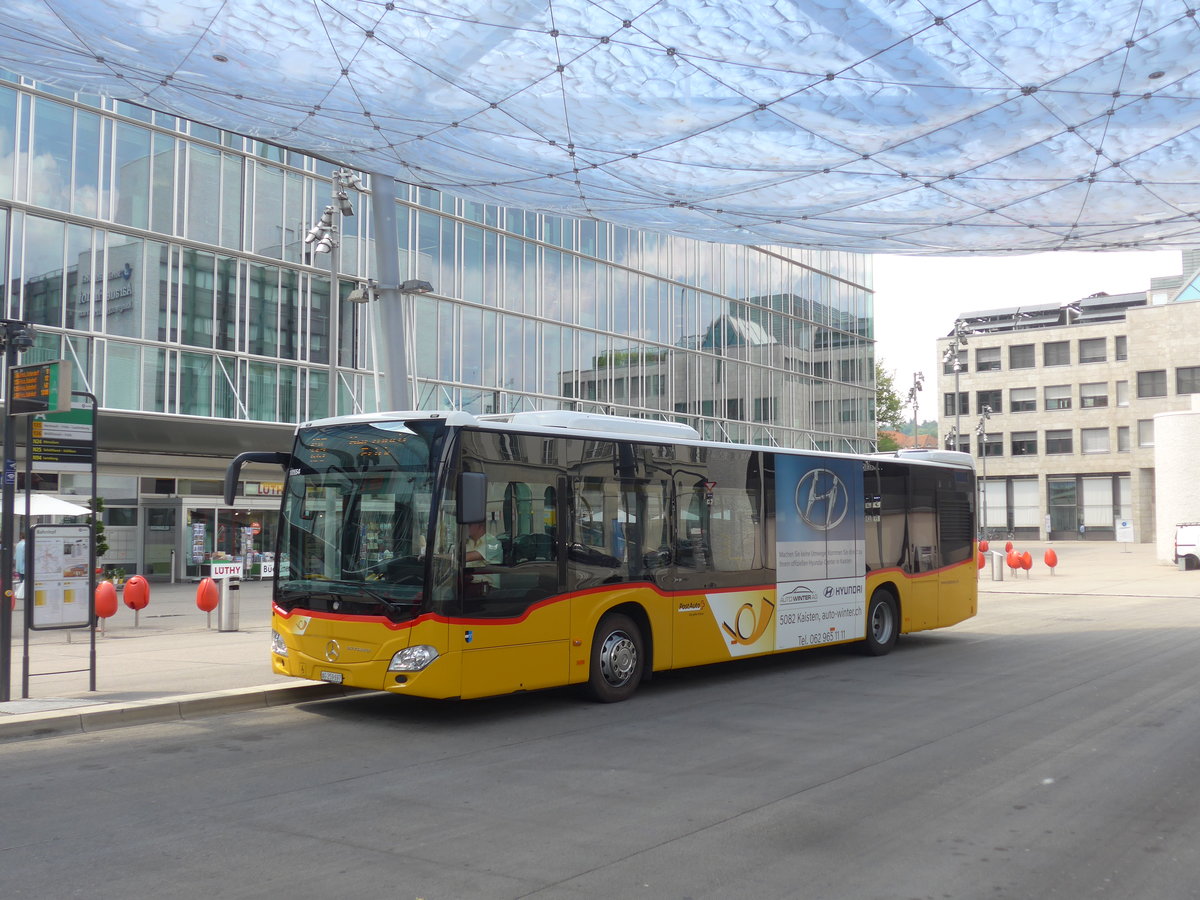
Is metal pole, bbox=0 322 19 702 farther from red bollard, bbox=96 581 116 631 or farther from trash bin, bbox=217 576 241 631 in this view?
trash bin, bbox=217 576 241 631

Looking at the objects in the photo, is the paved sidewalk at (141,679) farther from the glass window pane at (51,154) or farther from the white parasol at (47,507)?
the glass window pane at (51,154)

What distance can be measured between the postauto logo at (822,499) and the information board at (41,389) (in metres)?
8.54

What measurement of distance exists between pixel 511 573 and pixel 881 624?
24.3ft

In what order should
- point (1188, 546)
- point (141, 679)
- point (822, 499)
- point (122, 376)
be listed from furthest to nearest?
point (1188, 546)
point (122, 376)
point (822, 499)
point (141, 679)

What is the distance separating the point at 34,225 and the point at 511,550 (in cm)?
1958

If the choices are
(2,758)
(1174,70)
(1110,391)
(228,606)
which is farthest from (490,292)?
(1110,391)

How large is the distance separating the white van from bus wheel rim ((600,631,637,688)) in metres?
32.1

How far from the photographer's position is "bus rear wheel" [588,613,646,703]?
1121cm

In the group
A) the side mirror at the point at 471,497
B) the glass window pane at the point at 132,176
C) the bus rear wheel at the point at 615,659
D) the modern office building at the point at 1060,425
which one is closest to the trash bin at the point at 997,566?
the bus rear wheel at the point at 615,659

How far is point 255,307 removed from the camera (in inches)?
1150

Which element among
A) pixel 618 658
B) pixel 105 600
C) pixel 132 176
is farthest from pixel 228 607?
pixel 132 176

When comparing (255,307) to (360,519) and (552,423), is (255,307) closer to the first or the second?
(552,423)

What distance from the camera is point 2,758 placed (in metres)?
8.59

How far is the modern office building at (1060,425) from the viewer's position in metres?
75.8
